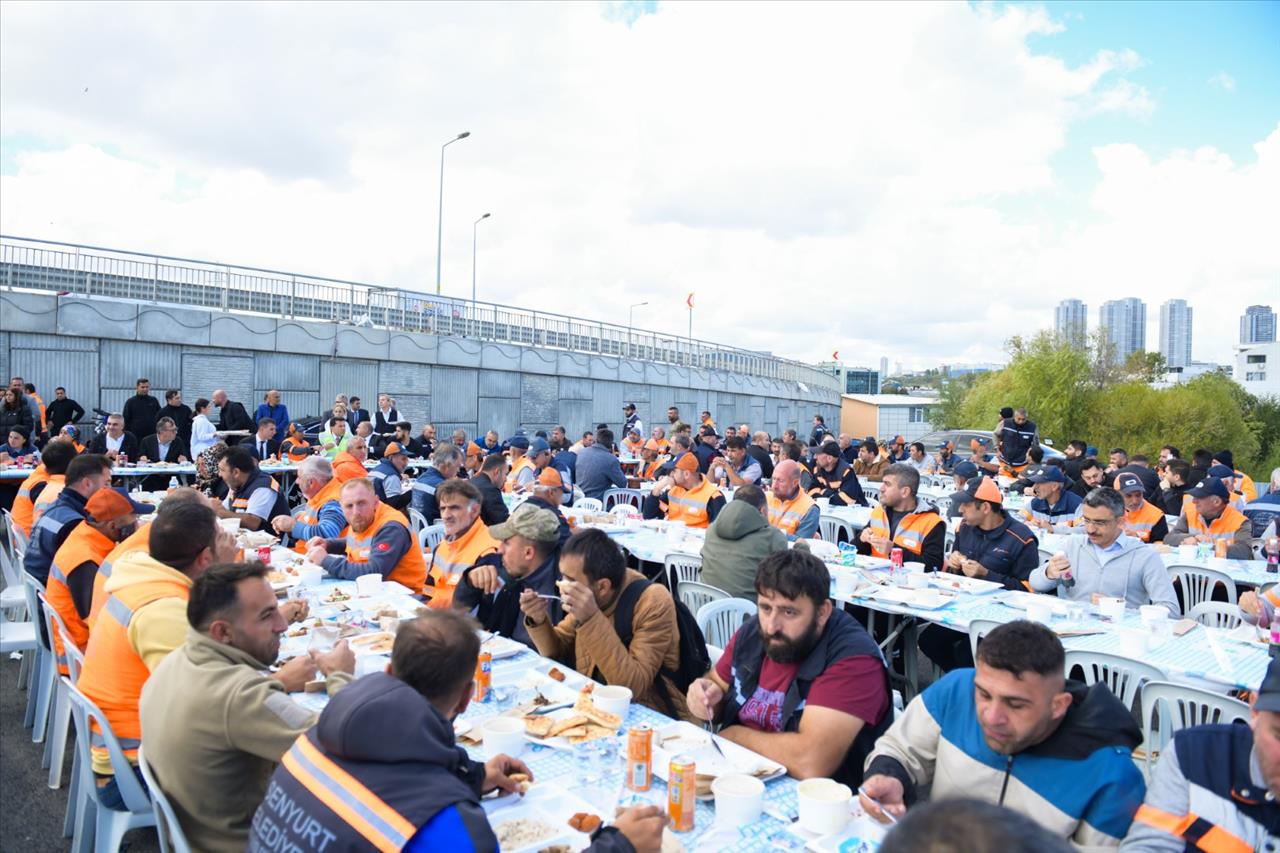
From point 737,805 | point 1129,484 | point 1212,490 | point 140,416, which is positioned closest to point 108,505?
point 737,805

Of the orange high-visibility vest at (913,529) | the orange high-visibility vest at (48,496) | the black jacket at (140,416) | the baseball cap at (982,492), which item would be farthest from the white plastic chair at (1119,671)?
the black jacket at (140,416)

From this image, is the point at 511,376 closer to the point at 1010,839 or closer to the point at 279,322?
the point at 279,322

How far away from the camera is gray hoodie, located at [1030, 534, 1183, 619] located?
5.34 meters

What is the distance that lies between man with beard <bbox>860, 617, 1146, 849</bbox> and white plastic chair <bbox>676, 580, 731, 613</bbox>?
273cm

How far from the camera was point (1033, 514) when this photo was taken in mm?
9172

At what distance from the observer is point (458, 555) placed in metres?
5.25

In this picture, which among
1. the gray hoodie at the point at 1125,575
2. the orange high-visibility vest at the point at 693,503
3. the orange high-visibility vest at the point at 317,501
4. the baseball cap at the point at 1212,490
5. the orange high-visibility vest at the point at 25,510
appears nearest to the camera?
the gray hoodie at the point at 1125,575

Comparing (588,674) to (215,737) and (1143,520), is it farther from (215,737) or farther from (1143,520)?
(1143,520)

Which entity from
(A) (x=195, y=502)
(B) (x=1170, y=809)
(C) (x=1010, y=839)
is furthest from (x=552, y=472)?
(C) (x=1010, y=839)

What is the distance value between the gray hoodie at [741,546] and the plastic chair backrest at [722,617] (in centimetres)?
69

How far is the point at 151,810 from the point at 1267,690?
3.62 metres

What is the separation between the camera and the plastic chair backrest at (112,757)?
288 centimetres

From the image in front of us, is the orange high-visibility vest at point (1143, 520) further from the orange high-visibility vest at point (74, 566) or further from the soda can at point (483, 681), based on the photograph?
the orange high-visibility vest at point (74, 566)

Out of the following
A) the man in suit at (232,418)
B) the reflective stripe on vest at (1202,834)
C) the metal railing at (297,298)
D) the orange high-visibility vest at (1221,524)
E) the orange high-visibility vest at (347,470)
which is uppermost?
the metal railing at (297,298)
